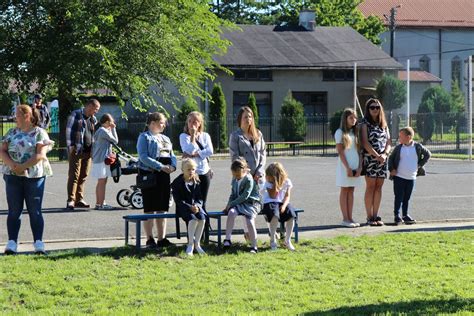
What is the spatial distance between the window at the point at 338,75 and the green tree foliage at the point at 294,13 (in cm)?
1494

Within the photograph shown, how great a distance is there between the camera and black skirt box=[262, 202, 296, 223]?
38.6 ft

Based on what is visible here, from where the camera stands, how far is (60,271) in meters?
9.80

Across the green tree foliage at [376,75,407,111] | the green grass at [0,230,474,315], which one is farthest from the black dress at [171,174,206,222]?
the green tree foliage at [376,75,407,111]

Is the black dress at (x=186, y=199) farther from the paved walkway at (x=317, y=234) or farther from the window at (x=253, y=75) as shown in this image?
the window at (x=253, y=75)

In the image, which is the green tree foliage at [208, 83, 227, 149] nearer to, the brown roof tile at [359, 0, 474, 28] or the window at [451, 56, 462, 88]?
the brown roof tile at [359, 0, 474, 28]

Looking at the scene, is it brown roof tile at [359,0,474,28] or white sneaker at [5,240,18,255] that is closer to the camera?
Result: white sneaker at [5,240,18,255]

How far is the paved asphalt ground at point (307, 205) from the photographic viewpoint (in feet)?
46.1

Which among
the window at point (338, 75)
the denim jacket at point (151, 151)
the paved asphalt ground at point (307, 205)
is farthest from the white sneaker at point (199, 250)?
the window at point (338, 75)

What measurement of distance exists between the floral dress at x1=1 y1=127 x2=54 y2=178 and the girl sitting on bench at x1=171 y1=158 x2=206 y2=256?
63.8 inches

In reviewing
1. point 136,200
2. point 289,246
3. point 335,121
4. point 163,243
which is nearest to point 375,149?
point 289,246

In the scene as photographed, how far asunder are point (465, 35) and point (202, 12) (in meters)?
46.4

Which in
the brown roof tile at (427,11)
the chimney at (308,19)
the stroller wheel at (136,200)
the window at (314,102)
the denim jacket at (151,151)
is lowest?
the stroller wheel at (136,200)

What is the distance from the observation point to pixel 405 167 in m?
14.5

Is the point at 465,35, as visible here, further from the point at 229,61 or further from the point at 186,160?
the point at 186,160
